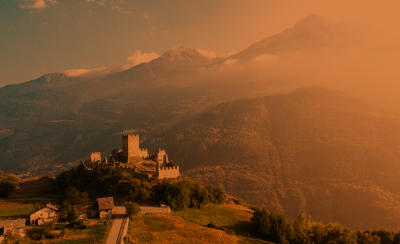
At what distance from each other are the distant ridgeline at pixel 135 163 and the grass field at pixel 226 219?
1271 cm

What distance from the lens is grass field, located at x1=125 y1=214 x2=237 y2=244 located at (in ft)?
140

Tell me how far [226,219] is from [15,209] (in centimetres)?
4657

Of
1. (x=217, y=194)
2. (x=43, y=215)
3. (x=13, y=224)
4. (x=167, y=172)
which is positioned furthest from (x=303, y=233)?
(x=13, y=224)

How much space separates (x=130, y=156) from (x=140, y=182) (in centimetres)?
1889

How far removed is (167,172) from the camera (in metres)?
69.2

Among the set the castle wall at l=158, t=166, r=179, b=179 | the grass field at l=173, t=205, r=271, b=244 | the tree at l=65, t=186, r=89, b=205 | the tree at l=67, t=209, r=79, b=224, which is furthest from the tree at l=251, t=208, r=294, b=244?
the tree at l=65, t=186, r=89, b=205

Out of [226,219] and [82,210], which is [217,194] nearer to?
[226,219]

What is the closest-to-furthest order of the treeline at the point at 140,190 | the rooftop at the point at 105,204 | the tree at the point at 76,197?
the rooftop at the point at 105,204 < the tree at the point at 76,197 < the treeline at the point at 140,190

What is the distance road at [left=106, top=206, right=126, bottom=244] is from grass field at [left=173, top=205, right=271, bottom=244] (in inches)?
412

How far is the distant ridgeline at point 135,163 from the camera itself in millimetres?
68188

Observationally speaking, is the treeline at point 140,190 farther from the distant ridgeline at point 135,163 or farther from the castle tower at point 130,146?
the castle tower at point 130,146

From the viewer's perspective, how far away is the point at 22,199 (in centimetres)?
7275

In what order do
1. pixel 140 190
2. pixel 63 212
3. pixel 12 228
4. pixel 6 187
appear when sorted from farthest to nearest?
pixel 6 187 < pixel 140 190 < pixel 63 212 < pixel 12 228

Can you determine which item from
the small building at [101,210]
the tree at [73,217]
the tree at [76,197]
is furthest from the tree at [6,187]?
the tree at [73,217]
